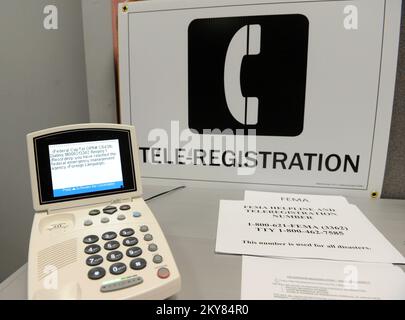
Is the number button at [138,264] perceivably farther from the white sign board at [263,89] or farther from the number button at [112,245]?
the white sign board at [263,89]

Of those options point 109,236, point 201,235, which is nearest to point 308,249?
point 201,235

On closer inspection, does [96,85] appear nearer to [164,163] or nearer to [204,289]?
[164,163]

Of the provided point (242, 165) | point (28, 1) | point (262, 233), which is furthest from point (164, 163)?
point (28, 1)

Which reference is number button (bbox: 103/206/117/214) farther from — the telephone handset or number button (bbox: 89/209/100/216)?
the telephone handset

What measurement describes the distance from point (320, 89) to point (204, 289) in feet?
1.35

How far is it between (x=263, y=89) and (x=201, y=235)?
30 centimetres

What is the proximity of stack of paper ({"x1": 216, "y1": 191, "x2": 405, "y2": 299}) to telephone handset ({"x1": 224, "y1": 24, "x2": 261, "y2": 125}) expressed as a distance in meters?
0.17

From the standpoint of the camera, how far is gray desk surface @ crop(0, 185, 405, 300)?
0.29 metres

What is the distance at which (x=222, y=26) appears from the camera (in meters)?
0.52

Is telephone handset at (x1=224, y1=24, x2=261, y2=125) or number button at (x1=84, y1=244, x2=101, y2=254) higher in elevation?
telephone handset at (x1=224, y1=24, x2=261, y2=125)

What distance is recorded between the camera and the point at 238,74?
1.75 ft

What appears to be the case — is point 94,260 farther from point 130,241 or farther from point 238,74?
point 238,74
